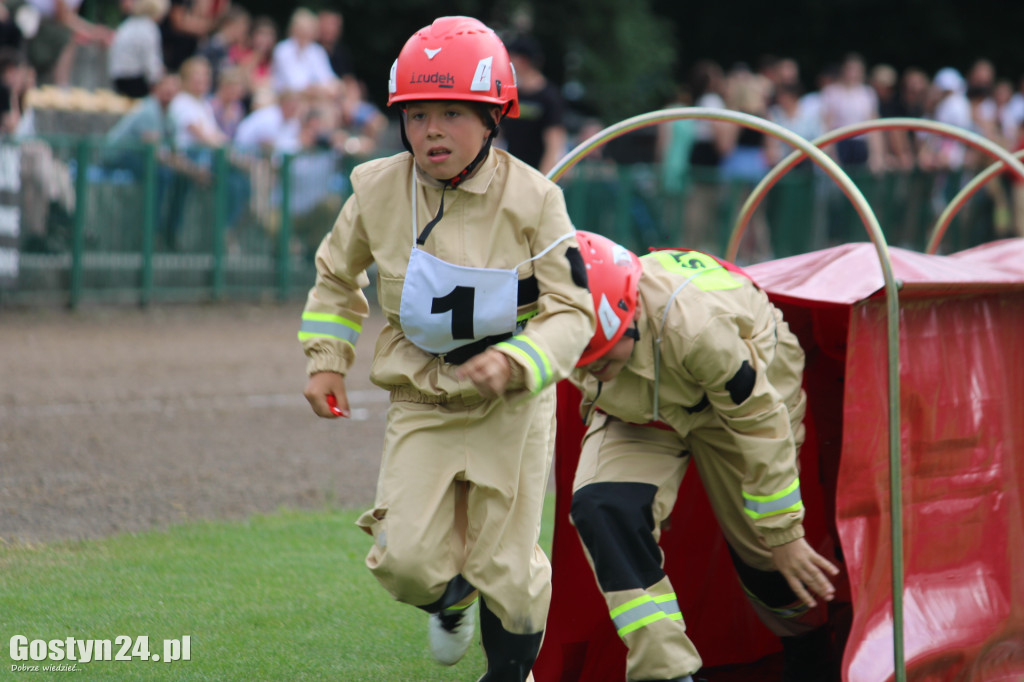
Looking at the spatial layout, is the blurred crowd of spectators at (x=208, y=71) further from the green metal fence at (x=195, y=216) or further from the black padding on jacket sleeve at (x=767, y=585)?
the black padding on jacket sleeve at (x=767, y=585)

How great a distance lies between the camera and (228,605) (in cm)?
474

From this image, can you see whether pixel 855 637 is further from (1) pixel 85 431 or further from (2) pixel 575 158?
(1) pixel 85 431

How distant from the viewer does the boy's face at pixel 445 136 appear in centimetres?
355

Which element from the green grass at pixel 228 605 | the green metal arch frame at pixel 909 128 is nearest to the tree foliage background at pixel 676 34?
the green grass at pixel 228 605

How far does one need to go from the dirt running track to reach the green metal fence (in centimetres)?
48

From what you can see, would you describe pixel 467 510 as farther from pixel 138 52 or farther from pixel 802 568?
pixel 138 52

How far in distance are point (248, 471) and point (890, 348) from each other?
402cm

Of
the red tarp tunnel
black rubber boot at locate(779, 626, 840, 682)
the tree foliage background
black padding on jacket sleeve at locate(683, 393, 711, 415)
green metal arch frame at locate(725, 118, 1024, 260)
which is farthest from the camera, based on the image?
the tree foliage background

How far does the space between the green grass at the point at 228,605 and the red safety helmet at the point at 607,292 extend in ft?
4.27

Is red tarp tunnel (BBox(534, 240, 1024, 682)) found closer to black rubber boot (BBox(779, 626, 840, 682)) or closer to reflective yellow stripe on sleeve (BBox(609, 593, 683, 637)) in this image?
black rubber boot (BBox(779, 626, 840, 682))

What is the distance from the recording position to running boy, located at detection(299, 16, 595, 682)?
3.52 meters

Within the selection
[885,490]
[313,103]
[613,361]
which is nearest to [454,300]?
[613,361]

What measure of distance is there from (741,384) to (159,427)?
4.72 meters

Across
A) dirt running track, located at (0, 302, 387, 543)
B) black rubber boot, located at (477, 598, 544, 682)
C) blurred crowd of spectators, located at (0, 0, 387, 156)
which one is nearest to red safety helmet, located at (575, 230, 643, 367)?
black rubber boot, located at (477, 598, 544, 682)
